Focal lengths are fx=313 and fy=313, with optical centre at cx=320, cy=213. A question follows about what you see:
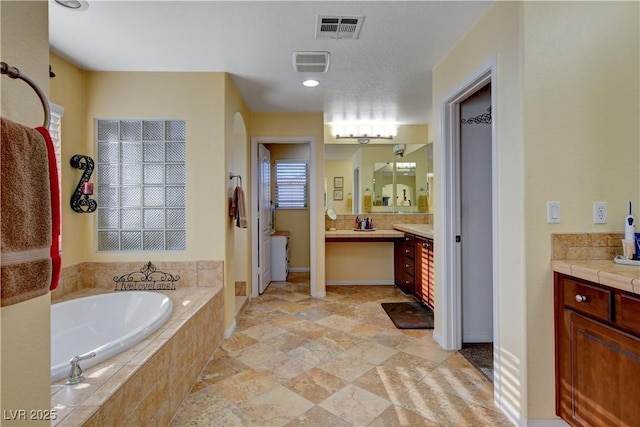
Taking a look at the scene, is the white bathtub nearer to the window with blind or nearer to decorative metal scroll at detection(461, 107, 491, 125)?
decorative metal scroll at detection(461, 107, 491, 125)

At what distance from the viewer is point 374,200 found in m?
4.72

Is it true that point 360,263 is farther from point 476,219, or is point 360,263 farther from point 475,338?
point 476,219

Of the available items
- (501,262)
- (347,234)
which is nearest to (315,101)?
(347,234)

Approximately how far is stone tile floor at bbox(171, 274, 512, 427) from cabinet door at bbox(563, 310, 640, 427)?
0.42 m

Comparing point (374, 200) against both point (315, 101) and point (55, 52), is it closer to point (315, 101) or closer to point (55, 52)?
point (315, 101)

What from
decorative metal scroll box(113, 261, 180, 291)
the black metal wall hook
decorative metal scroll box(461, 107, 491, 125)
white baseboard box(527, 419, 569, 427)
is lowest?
white baseboard box(527, 419, 569, 427)

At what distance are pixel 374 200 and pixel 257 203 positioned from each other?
176cm

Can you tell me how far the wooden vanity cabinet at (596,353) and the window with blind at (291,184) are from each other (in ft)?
14.3

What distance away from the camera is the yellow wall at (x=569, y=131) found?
1.62 meters

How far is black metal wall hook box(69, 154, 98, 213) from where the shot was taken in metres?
2.63

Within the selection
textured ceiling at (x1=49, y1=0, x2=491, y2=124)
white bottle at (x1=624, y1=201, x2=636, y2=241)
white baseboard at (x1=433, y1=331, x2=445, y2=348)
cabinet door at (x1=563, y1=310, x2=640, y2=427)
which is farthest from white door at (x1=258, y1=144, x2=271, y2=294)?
white bottle at (x1=624, y1=201, x2=636, y2=241)

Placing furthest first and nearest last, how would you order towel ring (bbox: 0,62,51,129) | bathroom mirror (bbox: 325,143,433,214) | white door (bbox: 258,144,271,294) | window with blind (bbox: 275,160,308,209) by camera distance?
window with blind (bbox: 275,160,308,209) < bathroom mirror (bbox: 325,143,433,214) < white door (bbox: 258,144,271,294) < towel ring (bbox: 0,62,51,129)

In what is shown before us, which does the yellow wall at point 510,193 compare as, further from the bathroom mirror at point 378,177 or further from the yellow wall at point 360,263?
the yellow wall at point 360,263

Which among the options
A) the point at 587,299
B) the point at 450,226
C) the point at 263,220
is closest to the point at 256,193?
the point at 263,220
